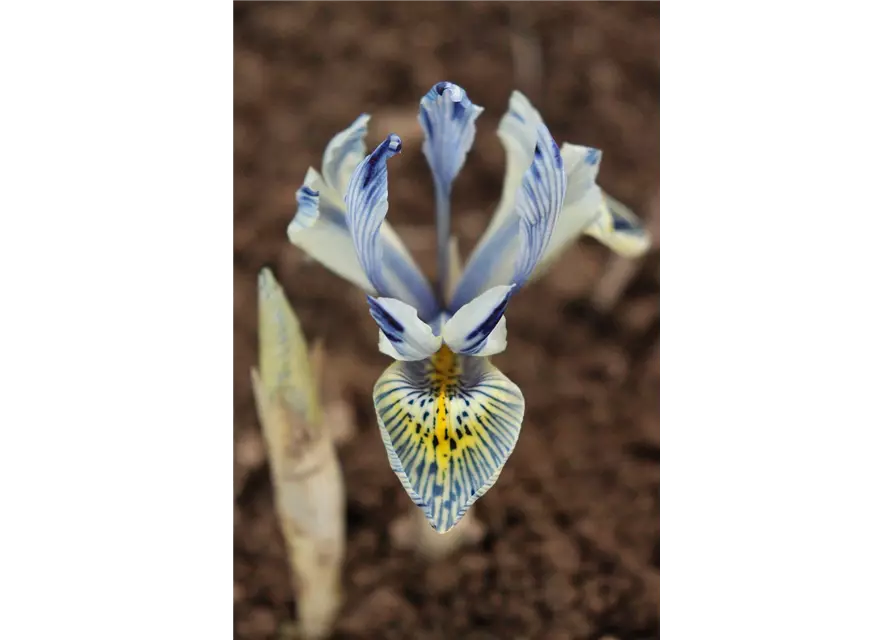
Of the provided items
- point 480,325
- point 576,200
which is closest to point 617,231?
point 576,200

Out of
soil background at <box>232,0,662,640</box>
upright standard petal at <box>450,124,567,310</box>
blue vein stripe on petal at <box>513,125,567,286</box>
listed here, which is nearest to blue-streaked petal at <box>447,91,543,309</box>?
upright standard petal at <box>450,124,567,310</box>

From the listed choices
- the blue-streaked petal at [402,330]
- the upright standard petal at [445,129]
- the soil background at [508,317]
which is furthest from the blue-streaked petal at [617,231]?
the soil background at [508,317]

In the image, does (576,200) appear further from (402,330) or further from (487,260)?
(402,330)

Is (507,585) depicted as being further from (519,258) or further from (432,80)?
(432,80)

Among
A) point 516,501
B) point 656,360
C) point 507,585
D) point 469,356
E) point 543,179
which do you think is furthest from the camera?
point 656,360

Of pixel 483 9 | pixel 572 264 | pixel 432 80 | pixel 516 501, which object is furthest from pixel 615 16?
pixel 516 501

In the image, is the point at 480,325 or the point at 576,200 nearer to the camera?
the point at 480,325

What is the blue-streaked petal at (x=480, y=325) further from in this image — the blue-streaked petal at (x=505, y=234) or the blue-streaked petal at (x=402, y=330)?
the blue-streaked petal at (x=505, y=234)
